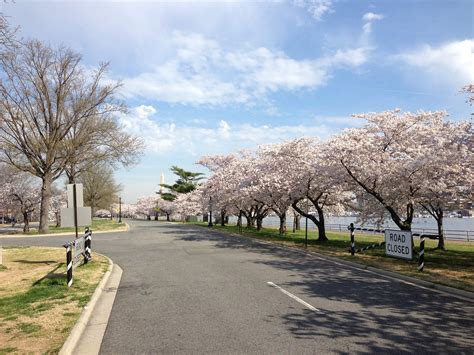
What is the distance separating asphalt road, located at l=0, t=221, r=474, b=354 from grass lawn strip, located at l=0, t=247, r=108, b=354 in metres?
0.80

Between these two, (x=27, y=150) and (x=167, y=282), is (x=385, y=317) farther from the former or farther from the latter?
(x=27, y=150)

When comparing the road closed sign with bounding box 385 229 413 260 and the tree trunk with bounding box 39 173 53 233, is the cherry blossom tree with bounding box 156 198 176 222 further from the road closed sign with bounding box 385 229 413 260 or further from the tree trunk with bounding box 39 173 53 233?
the road closed sign with bounding box 385 229 413 260

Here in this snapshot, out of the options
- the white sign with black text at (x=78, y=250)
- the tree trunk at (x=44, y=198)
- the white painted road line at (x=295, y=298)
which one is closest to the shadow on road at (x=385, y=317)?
the white painted road line at (x=295, y=298)

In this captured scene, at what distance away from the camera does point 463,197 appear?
1728 cm

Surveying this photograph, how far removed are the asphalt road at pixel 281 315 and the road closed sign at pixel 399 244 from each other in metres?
3.21

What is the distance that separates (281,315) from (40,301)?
17.2 ft

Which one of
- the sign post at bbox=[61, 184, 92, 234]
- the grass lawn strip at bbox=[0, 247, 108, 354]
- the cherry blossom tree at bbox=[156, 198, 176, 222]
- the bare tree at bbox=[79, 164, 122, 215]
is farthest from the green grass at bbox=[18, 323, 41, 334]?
the cherry blossom tree at bbox=[156, 198, 176, 222]

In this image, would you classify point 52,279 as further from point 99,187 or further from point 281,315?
point 99,187

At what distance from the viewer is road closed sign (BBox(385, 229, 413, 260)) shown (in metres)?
13.6

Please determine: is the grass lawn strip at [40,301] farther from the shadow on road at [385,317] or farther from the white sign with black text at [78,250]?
the shadow on road at [385,317]

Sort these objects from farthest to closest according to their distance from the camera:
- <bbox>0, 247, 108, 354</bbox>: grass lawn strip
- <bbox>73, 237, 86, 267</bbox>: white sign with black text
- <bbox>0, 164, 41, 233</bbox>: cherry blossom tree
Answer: <bbox>0, 164, 41, 233</bbox>: cherry blossom tree < <bbox>73, 237, 86, 267</bbox>: white sign with black text < <bbox>0, 247, 108, 354</bbox>: grass lawn strip

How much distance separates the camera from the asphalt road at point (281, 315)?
5.27m

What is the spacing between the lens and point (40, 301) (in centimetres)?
783

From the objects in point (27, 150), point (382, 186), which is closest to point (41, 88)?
point (27, 150)
